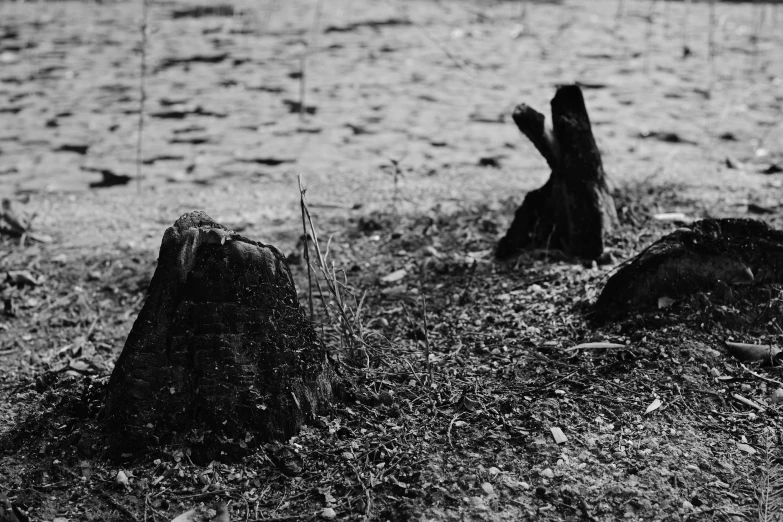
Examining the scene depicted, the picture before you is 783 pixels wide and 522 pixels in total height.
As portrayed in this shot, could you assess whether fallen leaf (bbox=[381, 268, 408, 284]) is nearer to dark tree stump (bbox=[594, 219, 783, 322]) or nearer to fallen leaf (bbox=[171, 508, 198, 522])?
dark tree stump (bbox=[594, 219, 783, 322])

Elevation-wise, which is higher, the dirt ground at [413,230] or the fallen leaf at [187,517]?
the dirt ground at [413,230]

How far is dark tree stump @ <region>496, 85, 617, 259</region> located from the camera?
3.01m

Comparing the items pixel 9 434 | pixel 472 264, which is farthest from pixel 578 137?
pixel 9 434

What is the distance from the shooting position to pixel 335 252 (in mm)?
3465

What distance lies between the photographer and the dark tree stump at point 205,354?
1979mm

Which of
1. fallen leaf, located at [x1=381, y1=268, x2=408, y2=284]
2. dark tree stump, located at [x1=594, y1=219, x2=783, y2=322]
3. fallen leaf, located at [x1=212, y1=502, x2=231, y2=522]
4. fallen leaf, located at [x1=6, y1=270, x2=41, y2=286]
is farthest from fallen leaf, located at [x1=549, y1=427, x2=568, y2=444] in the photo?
fallen leaf, located at [x1=6, y1=270, x2=41, y2=286]

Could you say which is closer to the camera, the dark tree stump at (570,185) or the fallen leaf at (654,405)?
the fallen leaf at (654,405)

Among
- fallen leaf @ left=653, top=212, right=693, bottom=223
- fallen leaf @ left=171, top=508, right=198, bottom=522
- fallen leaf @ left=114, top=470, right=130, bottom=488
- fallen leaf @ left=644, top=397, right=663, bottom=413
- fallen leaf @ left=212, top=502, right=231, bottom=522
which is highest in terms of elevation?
fallen leaf @ left=653, top=212, right=693, bottom=223

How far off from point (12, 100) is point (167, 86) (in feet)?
3.45

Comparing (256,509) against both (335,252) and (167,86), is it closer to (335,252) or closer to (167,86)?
(335,252)

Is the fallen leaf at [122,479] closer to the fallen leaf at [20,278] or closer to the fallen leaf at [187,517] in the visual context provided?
the fallen leaf at [187,517]

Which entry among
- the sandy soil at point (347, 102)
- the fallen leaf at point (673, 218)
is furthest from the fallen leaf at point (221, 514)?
the fallen leaf at point (673, 218)

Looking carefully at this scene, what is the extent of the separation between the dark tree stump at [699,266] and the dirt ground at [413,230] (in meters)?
0.06

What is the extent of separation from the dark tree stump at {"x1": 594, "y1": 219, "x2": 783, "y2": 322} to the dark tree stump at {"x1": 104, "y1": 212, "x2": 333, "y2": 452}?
111 cm
